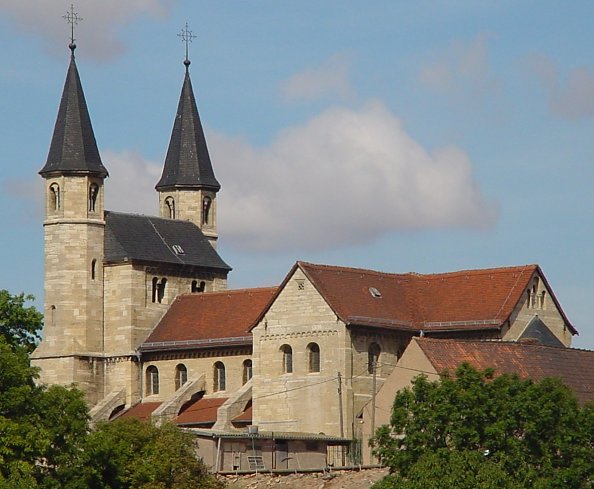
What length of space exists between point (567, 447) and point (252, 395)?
1066 inches

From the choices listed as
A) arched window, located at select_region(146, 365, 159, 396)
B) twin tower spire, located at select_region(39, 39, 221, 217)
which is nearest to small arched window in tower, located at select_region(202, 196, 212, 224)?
twin tower spire, located at select_region(39, 39, 221, 217)

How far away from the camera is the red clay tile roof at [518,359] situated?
3632 inches

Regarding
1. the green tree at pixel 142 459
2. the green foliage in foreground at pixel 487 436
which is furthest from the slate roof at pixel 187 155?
the green foliage in foreground at pixel 487 436

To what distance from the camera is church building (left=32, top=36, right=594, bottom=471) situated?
96188mm

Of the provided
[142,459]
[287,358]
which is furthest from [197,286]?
[142,459]

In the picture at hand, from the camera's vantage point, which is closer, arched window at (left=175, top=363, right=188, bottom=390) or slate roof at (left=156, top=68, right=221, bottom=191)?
arched window at (left=175, top=363, right=188, bottom=390)

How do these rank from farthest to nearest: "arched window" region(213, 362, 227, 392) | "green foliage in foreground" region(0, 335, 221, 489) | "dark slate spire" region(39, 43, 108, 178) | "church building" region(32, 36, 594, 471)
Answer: "dark slate spire" region(39, 43, 108, 178) → "arched window" region(213, 362, 227, 392) → "church building" region(32, 36, 594, 471) → "green foliage in foreground" region(0, 335, 221, 489)

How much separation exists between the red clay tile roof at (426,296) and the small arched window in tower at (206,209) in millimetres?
16457

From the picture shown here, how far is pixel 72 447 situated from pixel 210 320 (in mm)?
30019

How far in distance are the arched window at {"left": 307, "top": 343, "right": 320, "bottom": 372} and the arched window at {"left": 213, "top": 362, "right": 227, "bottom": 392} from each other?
8677mm

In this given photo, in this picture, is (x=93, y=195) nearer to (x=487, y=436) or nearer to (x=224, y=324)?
(x=224, y=324)

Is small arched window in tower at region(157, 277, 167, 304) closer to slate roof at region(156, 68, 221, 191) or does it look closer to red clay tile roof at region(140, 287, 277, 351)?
red clay tile roof at region(140, 287, 277, 351)

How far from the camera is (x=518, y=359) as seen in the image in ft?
307

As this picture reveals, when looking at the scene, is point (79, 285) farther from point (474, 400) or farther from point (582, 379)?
point (474, 400)
